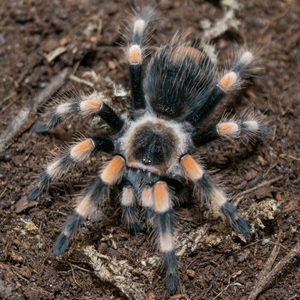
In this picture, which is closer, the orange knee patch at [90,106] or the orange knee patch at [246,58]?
the orange knee patch at [90,106]

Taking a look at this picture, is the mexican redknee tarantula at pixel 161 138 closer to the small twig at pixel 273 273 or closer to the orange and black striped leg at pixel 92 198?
the orange and black striped leg at pixel 92 198

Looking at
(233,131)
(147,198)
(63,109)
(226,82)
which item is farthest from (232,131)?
(63,109)

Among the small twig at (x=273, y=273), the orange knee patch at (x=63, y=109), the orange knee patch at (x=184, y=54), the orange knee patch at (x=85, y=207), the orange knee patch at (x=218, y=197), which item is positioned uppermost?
the orange knee patch at (x=184, y=54)

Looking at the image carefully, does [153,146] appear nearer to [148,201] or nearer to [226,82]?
[148,201]

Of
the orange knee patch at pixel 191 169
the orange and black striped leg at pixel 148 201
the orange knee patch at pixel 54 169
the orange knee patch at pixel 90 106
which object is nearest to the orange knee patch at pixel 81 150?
the orange knee patch at pixel 54 169

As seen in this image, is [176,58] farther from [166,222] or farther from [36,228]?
[36,228]
